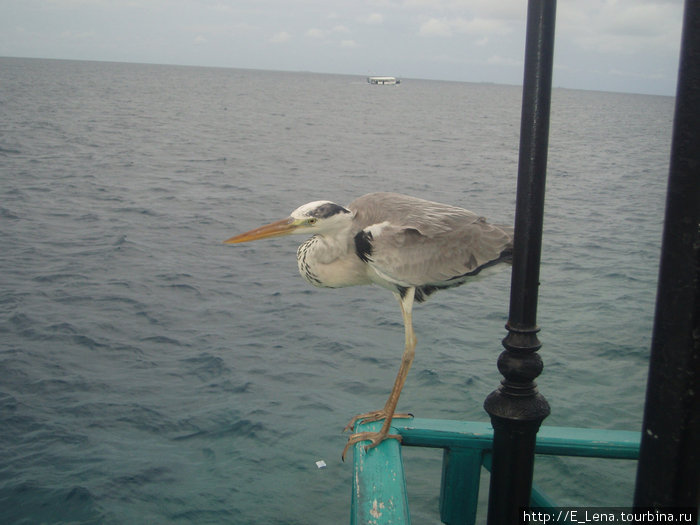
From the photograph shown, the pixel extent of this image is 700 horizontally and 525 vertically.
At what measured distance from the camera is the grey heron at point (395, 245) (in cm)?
353

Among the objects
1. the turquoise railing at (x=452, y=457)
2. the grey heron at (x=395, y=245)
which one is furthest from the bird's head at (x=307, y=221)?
the turquoise railing at (x=452, y=457)

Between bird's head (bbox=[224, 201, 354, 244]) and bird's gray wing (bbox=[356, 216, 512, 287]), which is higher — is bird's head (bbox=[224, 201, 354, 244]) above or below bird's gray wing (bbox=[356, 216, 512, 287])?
above

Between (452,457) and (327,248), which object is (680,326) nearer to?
(452,457)

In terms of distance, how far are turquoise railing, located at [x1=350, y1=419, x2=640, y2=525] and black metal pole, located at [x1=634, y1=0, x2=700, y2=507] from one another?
1174 mm

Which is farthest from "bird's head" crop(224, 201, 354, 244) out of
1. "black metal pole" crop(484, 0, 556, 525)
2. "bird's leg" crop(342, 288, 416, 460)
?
"black metal pole" crop(484, 0, 556, 525)

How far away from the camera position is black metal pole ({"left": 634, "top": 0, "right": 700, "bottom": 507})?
3.88 ft

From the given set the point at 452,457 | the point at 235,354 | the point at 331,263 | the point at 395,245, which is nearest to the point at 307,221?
the point at 331,263

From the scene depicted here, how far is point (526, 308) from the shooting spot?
192 cm

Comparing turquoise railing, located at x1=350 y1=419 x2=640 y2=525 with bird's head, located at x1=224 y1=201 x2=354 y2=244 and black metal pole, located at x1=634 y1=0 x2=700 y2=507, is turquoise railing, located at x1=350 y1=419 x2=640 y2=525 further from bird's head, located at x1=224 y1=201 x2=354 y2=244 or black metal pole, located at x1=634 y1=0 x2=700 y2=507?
black metal pole, located at x1=634 y1=0 x2=700 y2=507

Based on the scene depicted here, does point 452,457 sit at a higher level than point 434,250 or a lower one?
lower

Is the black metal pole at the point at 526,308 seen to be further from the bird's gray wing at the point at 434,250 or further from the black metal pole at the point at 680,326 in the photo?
the bird's gray wing at the point at 434,250

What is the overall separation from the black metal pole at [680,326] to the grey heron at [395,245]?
7.26 feet

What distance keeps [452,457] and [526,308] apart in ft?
3.97

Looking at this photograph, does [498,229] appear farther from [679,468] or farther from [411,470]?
[411,470]
